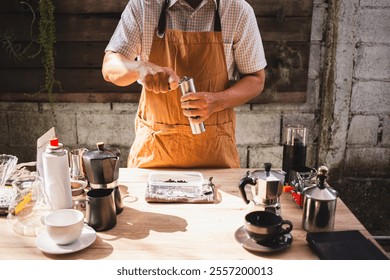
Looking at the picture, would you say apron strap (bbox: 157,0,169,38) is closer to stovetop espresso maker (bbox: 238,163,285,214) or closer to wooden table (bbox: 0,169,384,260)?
wooden table (bbox: 0,169,384,260)

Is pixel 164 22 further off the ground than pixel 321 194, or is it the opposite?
pixel 164 22

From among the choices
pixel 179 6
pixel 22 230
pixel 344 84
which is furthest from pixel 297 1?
pixel 22 230

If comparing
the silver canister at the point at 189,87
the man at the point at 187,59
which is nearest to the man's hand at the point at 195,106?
the silver canister at the point at 189,87

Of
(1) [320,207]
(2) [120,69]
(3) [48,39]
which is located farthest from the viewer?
(3) [48,39]

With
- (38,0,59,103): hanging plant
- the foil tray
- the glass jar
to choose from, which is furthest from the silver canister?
(38,0,59,103): hanging plant

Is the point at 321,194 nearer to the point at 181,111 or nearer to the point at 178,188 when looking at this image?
the point at 178,188

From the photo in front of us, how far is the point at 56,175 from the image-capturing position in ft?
4.83

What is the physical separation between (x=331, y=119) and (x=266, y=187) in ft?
6.09

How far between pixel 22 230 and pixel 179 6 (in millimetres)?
1354

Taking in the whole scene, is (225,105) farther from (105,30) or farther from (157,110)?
(105,30)

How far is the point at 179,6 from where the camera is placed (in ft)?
7.05

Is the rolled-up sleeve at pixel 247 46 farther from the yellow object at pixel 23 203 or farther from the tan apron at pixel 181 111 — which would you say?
the yellow object at pixel 23 203

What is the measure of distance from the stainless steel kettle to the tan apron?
1.76ft

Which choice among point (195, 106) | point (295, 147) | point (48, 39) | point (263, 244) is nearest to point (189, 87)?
point (195, 106)
